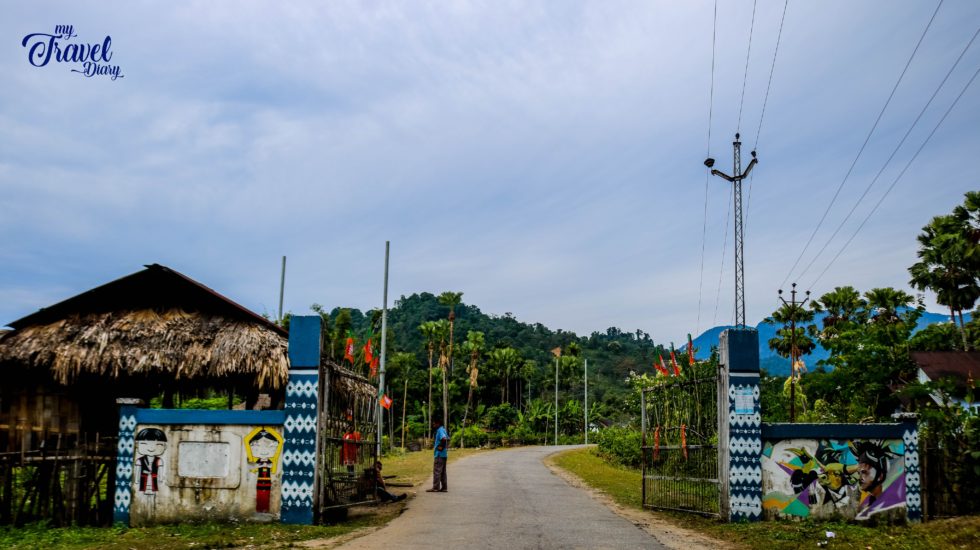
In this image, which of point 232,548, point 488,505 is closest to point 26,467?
point 232,548

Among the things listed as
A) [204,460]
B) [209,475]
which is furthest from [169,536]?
[204,460]

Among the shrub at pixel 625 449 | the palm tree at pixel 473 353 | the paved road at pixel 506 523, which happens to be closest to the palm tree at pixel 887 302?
the shrub at pixel 625 449

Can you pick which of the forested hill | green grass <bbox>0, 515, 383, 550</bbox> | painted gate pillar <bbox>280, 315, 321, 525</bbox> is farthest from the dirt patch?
the forested hill

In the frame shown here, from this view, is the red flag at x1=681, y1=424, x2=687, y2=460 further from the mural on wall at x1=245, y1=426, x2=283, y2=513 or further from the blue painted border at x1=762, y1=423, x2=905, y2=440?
the mural on wall at x1=245, y1=426, x2=283, y2=513

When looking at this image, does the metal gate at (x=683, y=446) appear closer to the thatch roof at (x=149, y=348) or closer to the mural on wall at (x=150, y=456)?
the thatch roof at (x=149, y=348)

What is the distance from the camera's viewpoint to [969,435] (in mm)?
12109

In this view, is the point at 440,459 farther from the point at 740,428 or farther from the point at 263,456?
the point at 740,428

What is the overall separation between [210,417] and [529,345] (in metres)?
92.5

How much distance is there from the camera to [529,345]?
4107 inches

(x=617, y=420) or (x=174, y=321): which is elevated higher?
(x=174, y=321)

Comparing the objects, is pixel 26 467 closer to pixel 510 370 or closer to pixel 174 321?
pixel 174 321

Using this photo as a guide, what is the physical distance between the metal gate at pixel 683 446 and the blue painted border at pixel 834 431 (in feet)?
3.41

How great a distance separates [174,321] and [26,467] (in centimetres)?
369

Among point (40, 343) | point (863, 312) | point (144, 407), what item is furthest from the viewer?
point (863, 312)
